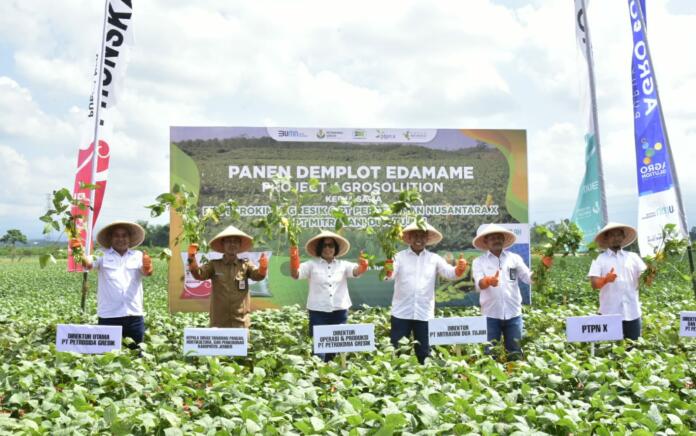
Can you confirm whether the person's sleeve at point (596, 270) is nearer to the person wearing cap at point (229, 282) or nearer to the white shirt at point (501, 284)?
the white shirt at point (501, 284)

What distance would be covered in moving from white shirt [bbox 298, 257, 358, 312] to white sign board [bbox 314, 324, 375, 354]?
77 centimetres

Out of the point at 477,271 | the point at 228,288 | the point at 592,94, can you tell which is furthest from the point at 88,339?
the point at 592,94

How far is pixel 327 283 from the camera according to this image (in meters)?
5.22

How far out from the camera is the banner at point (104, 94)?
7.62 m

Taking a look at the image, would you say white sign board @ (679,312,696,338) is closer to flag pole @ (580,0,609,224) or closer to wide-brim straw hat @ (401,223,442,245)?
wide-brim straw hat @ (401,223,442,245)

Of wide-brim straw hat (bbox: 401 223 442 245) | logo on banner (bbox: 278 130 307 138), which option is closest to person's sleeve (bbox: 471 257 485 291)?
wide-brim straw hat (bbox: 401 223 442 245)

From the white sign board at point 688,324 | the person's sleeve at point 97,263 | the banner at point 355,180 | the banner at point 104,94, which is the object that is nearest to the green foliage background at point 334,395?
the white sign board at point 688,324

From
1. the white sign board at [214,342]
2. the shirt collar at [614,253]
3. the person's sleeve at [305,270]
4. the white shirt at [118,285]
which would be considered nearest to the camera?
the white sign board at [214,342]

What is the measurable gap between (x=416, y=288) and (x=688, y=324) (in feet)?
7.04

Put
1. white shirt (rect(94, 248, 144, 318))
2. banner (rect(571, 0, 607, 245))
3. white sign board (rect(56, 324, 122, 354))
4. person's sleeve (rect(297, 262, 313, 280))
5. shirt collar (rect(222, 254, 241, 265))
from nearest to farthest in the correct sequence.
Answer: white sign board (rect(56, 324, 122, 354))
white shirt (rect(94, 248, 144, 318))
shirt collar (rect(222, 254, 241, 265))
person's sleeve (rect(297, 262, 313, 280))
banner (rect(571, 0, 607, 245))

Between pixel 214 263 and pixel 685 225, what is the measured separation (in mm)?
5745

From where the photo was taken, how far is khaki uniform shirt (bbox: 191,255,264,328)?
5105 mm

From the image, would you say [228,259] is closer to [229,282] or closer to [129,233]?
[229,282]

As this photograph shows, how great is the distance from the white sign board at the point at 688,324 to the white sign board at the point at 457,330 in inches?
63.2
